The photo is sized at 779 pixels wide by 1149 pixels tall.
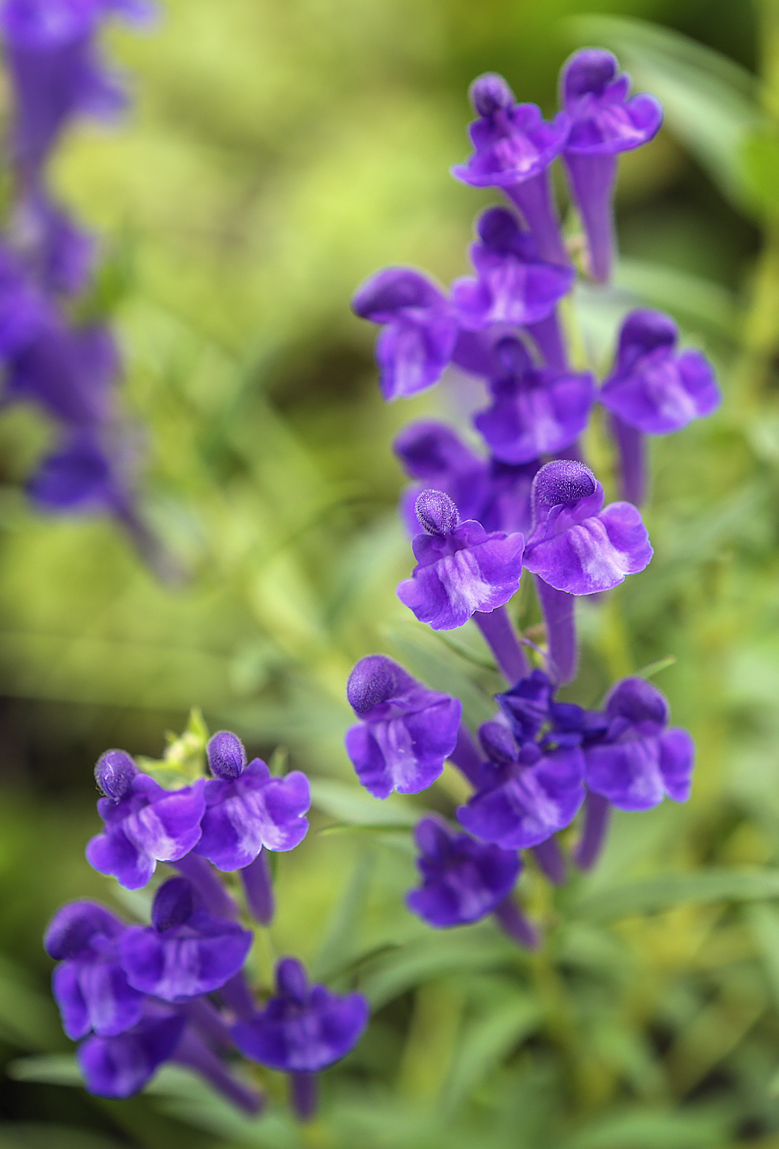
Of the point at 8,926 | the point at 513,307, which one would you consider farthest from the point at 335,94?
the point at 513,307

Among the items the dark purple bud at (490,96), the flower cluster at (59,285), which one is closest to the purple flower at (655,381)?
the dark purple bud at (490,96)

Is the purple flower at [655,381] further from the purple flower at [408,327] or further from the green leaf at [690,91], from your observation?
the green leaf at [690,91]

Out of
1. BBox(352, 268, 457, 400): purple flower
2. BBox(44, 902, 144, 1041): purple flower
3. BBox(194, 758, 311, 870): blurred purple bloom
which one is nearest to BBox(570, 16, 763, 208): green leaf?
BBox(352, 268, 457, 400): purple flower

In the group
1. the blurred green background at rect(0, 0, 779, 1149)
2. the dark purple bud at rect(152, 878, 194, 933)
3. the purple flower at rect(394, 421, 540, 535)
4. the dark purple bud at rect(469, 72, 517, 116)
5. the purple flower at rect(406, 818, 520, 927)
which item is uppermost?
the dark purple bud at rect(469, 72, 517, 116)

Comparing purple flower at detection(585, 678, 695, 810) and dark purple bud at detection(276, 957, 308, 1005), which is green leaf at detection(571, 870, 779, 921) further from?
dark purple bud at detection(276, 957, 308, 1005)

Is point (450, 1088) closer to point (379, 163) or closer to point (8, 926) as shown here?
point (8, 926)

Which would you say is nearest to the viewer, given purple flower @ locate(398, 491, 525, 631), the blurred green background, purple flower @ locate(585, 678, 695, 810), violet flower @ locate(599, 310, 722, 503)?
purple flower @ locate(398, 491, 525, 631)

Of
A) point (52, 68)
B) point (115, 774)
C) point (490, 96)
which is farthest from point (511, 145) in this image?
point (52, 68)
